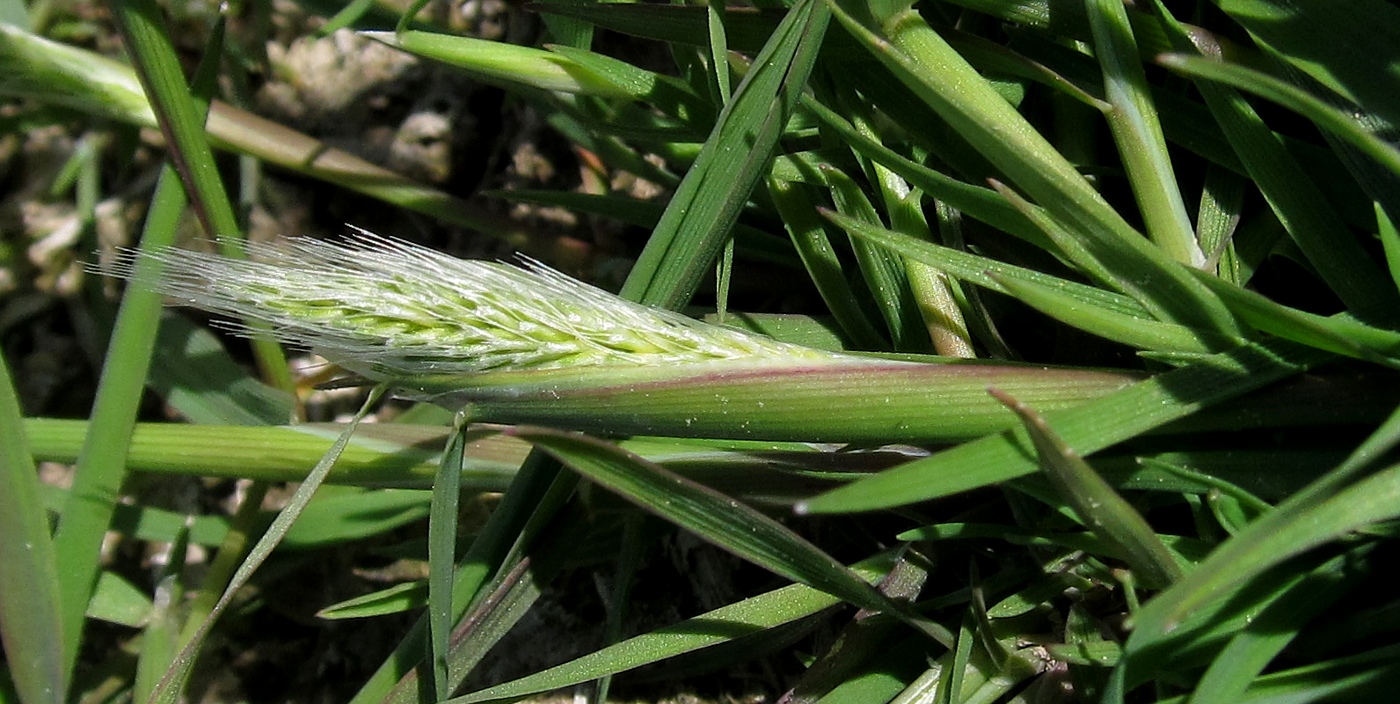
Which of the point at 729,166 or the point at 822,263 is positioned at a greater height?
the point at 729,166

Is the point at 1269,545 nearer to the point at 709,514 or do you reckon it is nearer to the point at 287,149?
the point at 709,514

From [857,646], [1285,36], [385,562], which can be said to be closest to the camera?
[1285,36]

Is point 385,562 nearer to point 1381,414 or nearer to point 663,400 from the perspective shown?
point 663,400

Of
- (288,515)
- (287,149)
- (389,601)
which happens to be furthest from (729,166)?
(287,149)

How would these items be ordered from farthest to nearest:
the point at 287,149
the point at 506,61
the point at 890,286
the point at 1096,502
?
the point at 287,149 → the point at 506,61 → the point at 890,286 → the point at 1096,502

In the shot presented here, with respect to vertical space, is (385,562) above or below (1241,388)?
below

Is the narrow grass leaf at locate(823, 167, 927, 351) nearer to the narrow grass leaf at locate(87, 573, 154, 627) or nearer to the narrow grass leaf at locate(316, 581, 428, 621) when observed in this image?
the narrow grass leaf at locate(316, 581, 428, 621)

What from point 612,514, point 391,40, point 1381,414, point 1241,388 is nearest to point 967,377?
point 1241,388
